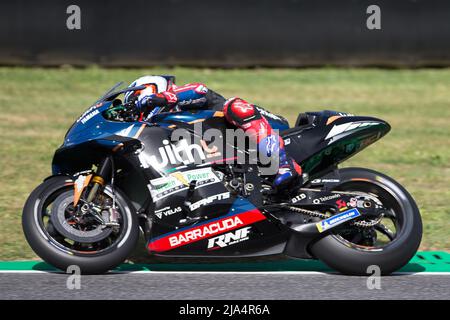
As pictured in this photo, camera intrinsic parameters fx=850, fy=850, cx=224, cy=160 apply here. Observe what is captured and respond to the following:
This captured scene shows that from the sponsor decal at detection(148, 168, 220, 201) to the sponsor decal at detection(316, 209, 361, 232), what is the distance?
761 millimetres

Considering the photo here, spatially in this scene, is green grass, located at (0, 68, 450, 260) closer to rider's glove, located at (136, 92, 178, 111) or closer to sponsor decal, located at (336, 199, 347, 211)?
sponsor decal, located at (336, 199, 347, 211)

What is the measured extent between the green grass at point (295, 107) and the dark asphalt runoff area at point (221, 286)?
1.75m

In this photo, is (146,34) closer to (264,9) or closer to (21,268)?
(264,9)

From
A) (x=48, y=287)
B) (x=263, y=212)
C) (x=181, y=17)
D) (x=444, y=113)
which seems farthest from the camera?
(x=181, y=17)

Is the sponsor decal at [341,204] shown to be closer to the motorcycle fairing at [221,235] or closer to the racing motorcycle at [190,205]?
the racing motorcycle at [190,205]

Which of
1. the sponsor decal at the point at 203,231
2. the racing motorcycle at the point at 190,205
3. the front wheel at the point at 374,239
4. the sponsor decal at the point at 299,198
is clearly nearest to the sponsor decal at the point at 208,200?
the racing motorcycle at the point at 190,205

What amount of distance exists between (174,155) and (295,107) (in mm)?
7600

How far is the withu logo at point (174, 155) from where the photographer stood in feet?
18.9

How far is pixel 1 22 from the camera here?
14047 millimetres

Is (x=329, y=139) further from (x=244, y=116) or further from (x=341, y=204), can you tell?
(x=244, y=116)

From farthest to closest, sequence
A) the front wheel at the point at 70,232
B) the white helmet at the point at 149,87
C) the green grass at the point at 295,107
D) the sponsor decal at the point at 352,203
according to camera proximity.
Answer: the green grass at the point at 295,107 → the white helmet at the point at 149,87 → the sponsor decal at the point at 352,203 → the front wheel at the point at 70,232

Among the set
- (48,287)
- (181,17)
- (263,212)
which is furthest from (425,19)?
(48,287)

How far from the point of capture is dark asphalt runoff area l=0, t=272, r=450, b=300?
5.21 meters
